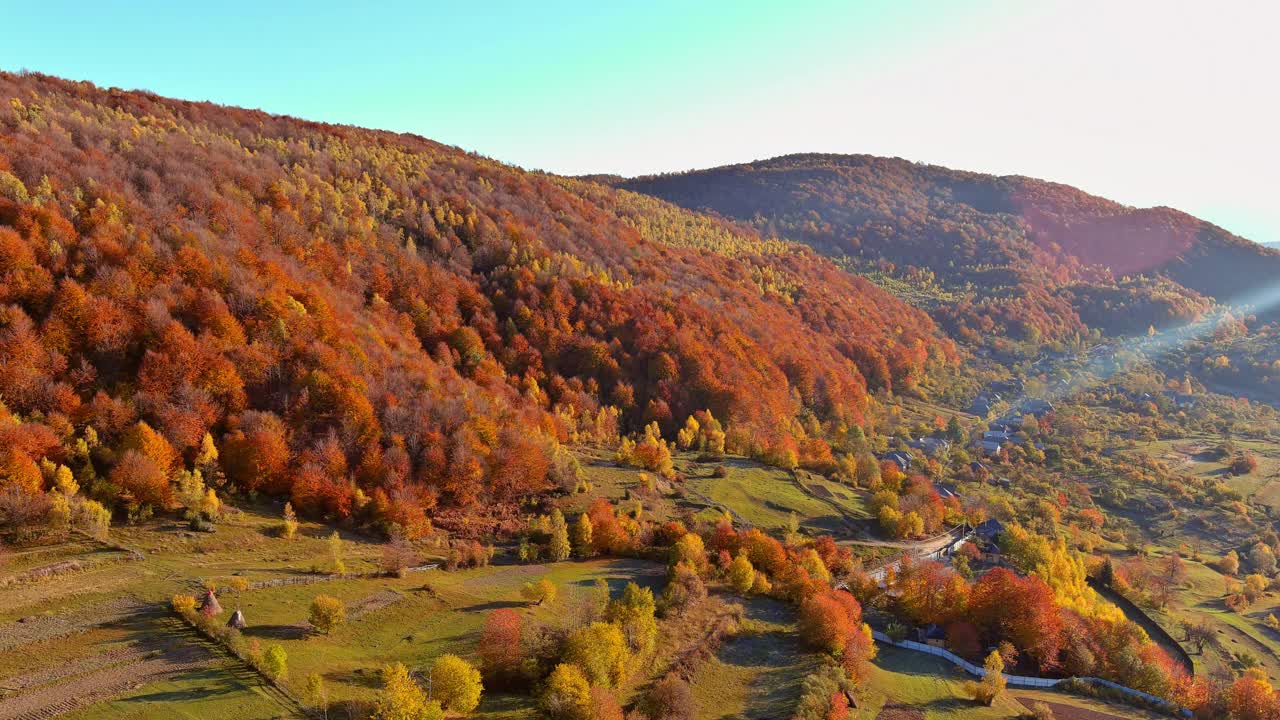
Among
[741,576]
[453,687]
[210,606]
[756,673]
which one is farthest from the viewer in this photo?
[741,576]

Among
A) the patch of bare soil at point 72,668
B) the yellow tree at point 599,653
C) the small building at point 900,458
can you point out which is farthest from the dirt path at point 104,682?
the small building at point 900,458

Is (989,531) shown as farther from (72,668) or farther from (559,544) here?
(72,668)

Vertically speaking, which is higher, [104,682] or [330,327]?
[330,327]

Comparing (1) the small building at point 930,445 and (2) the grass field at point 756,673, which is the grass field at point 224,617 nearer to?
(2) the grass field at point 756,673

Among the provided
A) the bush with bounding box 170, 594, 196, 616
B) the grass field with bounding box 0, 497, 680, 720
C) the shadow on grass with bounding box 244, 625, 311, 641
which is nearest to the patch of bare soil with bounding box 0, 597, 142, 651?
the grass field with bounding box 0, 497, 680, 720

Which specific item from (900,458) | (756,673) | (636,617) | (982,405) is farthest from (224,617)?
(982,405)

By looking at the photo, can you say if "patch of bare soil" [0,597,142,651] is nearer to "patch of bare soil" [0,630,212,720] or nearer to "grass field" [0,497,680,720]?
"grass field" [0,497,680,720]

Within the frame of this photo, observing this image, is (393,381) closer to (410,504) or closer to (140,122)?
(410,504)
